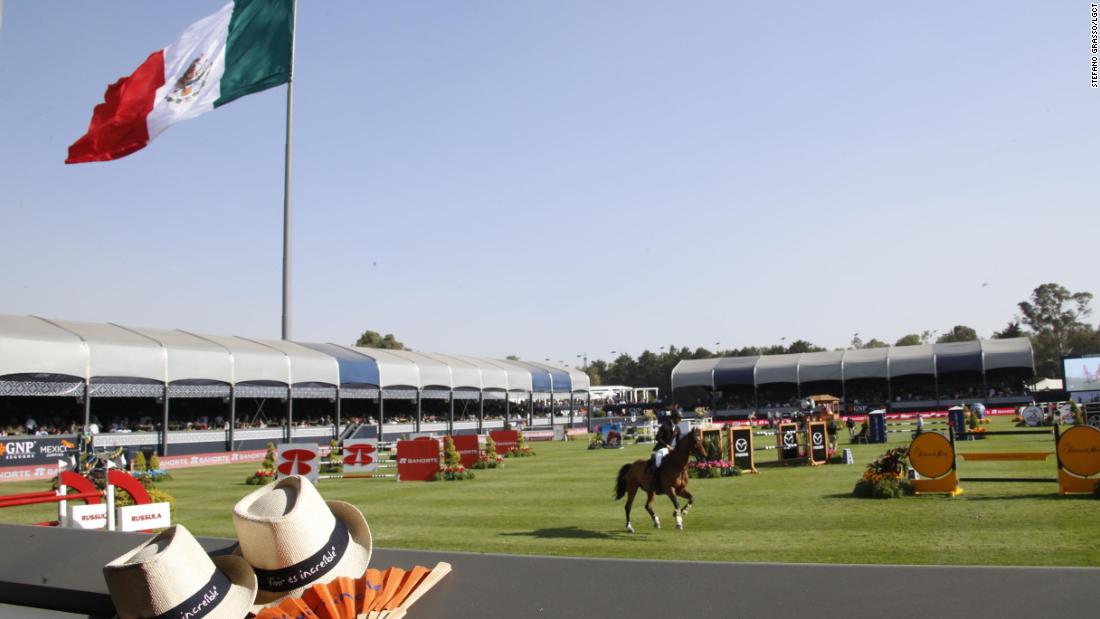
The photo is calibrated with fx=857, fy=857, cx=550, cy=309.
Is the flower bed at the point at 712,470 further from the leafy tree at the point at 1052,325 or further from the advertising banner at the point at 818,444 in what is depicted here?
the leafy tree at the point at 1052,325

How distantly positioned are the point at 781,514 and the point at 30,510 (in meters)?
16.7

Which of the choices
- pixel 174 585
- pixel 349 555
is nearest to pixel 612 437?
pixel 349 555

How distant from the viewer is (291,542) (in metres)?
3.38

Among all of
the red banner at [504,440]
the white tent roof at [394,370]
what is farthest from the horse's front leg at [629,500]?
the white tent roof at [394,370]

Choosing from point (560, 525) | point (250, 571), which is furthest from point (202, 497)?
point (250, 571)

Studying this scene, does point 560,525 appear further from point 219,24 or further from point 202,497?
point 219,24

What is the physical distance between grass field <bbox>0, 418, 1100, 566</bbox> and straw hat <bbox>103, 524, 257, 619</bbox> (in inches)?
330

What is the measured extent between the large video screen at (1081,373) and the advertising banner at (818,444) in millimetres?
31456

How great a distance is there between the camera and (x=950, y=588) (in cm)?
271

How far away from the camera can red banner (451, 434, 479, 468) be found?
94.1ft

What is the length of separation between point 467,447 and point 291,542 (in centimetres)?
2581

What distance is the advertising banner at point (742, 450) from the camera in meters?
24.1

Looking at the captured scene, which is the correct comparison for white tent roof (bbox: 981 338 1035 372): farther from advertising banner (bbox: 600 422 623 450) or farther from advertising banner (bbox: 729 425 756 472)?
advertising banner (bbox: 729 425 756 472)

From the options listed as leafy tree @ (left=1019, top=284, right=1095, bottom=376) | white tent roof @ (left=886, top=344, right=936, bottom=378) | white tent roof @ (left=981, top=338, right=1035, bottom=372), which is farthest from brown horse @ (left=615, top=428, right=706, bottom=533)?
leafy tree @ (left=1019, top=284, right=1095, bottom=376)
